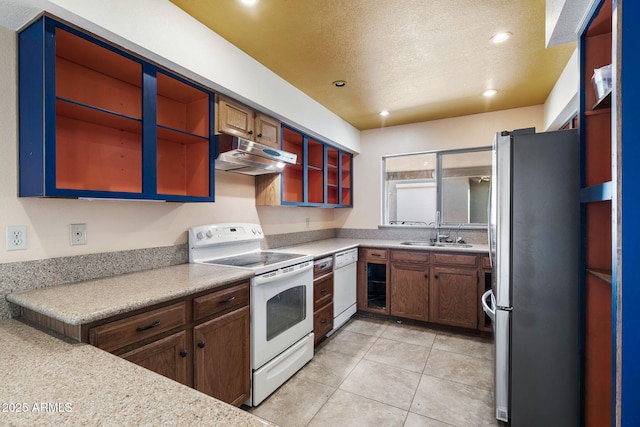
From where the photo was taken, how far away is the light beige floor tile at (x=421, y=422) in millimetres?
1841

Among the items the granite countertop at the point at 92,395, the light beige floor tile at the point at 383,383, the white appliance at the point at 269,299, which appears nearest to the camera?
the granite countertop at the point at 92,395

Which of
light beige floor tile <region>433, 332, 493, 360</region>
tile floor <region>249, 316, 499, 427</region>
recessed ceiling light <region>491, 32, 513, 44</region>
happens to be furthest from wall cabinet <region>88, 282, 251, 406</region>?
recessed ceiling light <region>491, 32, 513, 44</region>

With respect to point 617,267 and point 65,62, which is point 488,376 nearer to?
point 617,267

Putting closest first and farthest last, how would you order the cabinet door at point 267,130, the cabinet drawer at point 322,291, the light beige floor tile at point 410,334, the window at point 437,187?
the cabinet door at point 267,130 → the cabinet drawer at point 322,291 → the light beige floor tile at point 410,334 → the window at point 437,187

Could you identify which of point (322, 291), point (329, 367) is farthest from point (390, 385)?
point (322, 291)

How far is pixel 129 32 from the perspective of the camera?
60.4 inches

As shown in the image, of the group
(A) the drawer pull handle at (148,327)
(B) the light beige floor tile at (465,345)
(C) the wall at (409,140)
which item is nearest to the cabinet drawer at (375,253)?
(C) the wall at (409,140)

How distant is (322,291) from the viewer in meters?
2.88

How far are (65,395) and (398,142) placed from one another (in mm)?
4018

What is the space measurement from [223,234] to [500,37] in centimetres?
248

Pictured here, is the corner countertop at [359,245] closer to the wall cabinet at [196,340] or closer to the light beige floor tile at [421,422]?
the wall cabinet at [196,340]

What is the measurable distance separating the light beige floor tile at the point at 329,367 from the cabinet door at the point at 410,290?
1012 millimetres

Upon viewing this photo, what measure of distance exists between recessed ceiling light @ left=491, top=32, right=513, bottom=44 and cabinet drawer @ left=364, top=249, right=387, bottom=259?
223 centimetres

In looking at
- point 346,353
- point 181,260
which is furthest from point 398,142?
point 181,260
